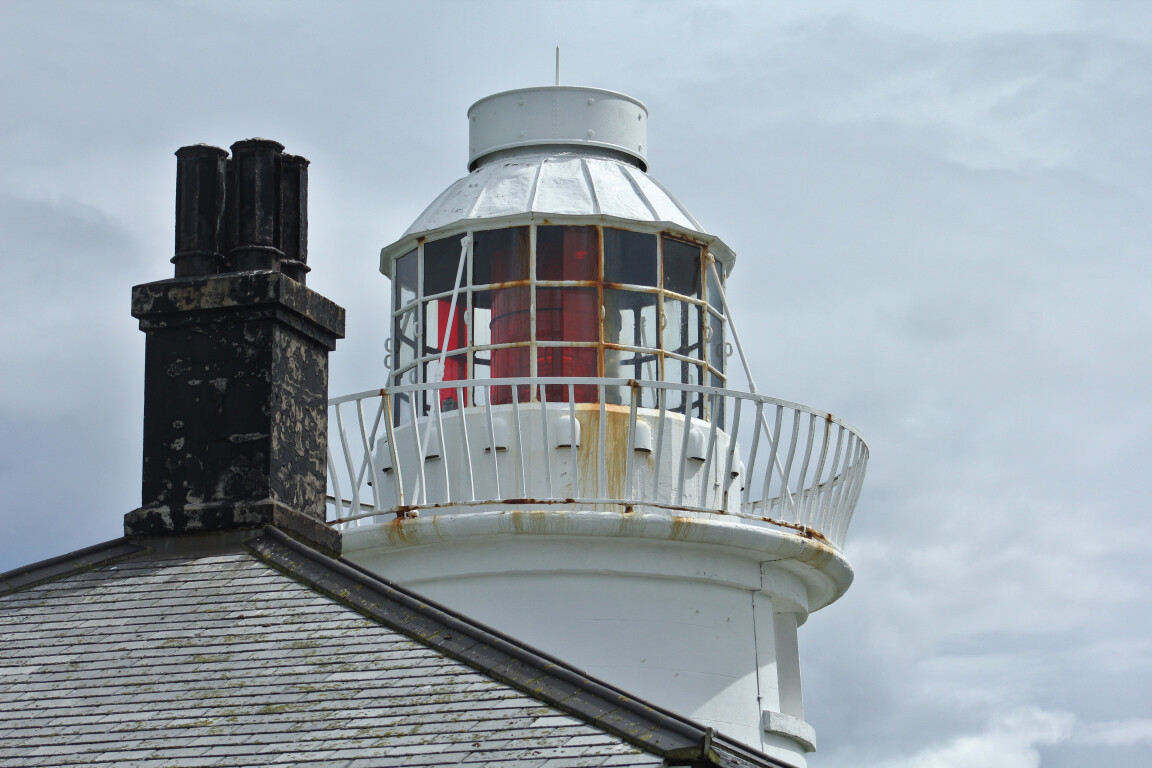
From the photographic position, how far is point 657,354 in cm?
1669

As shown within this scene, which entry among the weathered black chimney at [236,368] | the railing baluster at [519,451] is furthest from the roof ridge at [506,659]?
the railing baluster at [519,451]

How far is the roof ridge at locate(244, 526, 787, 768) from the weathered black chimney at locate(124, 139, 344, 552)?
18.8 inches

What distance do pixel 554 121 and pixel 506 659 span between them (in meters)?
8.35

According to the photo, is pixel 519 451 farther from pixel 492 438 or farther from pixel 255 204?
pixel 255 204

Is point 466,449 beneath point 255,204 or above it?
beneath

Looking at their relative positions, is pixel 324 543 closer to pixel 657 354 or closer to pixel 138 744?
pixel 138 744

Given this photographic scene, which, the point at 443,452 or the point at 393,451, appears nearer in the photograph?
the point at 443,452

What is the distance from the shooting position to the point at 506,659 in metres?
9.74

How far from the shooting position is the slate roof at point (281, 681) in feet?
29.9

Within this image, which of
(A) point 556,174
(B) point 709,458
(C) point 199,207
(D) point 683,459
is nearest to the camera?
(C) point 199,207

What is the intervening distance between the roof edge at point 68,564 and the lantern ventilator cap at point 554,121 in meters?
6.63

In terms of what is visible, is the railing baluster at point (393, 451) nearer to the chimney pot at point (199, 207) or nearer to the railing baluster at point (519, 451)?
the railing baluster at point (519, 451)

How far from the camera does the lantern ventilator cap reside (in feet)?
57.3

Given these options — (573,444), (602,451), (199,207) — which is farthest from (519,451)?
(199,207)
